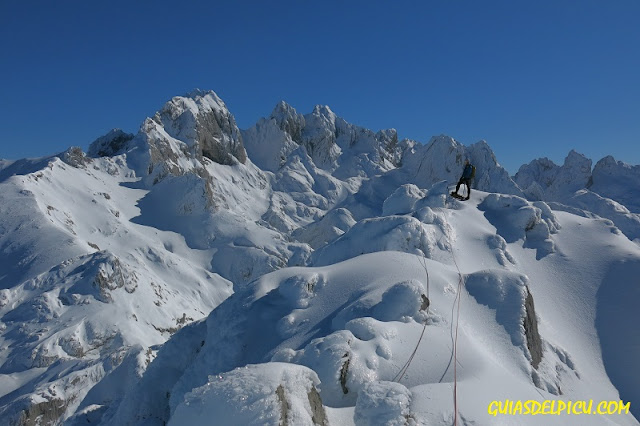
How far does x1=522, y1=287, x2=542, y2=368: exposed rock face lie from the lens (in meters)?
16.1

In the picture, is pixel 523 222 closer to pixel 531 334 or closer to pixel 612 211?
pixel 531 334

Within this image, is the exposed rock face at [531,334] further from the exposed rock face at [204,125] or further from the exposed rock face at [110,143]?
the exposed rock face at [110,143]

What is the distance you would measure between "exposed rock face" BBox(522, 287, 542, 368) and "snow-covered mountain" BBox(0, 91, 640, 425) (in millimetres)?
115

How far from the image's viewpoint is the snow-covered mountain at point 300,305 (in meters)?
10.6

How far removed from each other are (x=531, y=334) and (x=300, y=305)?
9077 millimetres

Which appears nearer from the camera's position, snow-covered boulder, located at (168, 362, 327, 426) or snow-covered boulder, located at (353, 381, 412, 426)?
snow-covered boulder, located at (168, 362, 327, 426)

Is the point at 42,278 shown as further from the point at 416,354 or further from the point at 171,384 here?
the point at 416,354

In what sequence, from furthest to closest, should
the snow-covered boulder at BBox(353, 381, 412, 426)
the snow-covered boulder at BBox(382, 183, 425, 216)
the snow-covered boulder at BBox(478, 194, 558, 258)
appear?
the snow-covered boulder at BBox(382, 183, 425, 216) → the snow-covered boulder at BBox(478, 194, 558, 258) → the snow-covered boulder at BBox(353, 381, 412, 426)

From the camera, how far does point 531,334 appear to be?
54.6 ft

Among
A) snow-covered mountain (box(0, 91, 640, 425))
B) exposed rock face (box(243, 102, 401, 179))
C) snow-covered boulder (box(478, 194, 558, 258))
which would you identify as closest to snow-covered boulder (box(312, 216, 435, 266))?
snow-covered mountain (box(0, 91, 640, 425))

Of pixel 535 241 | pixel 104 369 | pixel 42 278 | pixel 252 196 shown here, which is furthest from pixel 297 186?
pixel 535 241

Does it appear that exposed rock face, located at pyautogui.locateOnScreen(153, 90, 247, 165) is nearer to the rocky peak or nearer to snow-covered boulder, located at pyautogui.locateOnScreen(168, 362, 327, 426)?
the rocky peak

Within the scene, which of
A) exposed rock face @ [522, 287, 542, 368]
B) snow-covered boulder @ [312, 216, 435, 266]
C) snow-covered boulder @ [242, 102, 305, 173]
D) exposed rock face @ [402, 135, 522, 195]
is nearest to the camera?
exposed rock face @ [522, 287, 542, 368]

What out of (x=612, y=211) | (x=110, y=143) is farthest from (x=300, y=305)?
(x=110, y=143)
